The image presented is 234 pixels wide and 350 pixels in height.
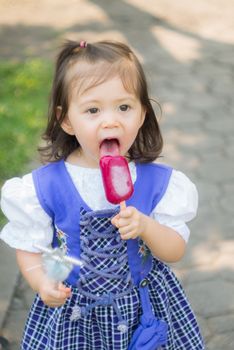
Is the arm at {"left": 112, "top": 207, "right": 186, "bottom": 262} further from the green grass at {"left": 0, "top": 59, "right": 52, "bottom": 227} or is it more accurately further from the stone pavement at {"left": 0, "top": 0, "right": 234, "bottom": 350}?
the green grass at {"left": 0, "top": 59, "right": 52, "bottom": 227}

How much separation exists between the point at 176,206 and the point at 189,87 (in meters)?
3.60

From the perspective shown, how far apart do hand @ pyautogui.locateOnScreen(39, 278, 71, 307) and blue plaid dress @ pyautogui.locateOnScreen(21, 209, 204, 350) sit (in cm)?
19

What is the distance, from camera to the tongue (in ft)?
6.73

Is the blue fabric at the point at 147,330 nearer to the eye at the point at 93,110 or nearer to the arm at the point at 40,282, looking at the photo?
the arm at the point at 40,282

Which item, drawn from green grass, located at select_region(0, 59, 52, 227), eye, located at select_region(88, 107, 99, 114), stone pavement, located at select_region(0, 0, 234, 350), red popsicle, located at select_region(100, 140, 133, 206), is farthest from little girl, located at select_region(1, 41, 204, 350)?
green grass, located at select_region(0, 59, 52, 227)

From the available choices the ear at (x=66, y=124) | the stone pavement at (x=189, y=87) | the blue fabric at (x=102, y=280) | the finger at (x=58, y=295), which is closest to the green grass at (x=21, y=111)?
the stone pavement at (x=189, y=87)

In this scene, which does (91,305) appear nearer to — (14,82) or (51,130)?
(51,130)

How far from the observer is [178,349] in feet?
8.52

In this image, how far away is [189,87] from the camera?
5.78 meters

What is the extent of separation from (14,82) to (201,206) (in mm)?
2437

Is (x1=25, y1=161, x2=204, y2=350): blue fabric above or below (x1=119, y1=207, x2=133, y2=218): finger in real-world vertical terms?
below

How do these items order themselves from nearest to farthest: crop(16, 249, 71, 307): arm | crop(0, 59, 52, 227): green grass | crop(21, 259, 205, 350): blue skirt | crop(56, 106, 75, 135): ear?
crop(16, 249, 71, 307): arm, crop(56, 106, 75, 135): ear, crop(21, 259, 205, 350): blue skirt, crop(0, 59, 52, 227): green grass

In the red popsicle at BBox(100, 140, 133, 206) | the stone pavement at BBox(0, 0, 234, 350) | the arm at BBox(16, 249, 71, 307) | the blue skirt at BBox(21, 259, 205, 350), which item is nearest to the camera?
the red popsicle at BBox(100, 140, 133, 206)

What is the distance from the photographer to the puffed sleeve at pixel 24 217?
7.41ft
